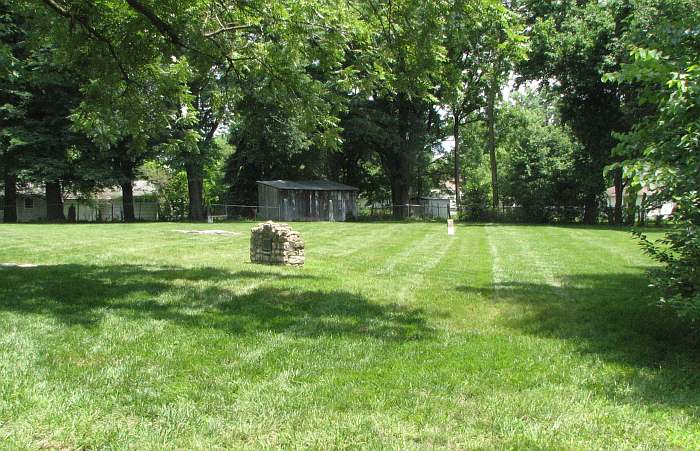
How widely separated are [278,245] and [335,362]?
6527 mm

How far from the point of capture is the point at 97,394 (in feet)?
13.3

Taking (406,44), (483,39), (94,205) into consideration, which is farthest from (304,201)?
(483,39)

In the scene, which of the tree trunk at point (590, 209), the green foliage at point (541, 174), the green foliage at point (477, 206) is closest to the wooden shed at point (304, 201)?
the green foliage at point (477, 206)

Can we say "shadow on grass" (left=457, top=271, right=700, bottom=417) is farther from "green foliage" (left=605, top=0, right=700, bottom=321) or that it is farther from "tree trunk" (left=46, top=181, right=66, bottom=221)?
"tree trunk" (left=46, top=181, right=66, bottom=221)

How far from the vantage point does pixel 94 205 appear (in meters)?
44.8

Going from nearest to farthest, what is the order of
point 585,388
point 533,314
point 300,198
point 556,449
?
point 556,449
point 585,388
point 533,314
point 300,198

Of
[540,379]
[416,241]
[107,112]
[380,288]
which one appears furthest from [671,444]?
[416,241]

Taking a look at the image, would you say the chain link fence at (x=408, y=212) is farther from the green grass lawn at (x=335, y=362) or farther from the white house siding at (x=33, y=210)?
the green grass lawn at (x=335, y=362)

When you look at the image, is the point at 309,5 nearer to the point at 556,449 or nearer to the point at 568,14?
the point at 556,449

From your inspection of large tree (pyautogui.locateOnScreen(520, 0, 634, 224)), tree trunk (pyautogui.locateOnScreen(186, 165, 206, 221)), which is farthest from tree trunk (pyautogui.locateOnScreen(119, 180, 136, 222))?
large tree (pyautogui.locateOnScreen(520, 0, 634, 224))

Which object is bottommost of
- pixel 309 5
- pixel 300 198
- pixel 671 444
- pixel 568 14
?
pixel 671 444

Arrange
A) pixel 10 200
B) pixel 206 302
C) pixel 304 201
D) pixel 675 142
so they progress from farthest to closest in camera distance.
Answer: pixel 304 201
pixel 10 200
pixel 206 302
pixel 675 142

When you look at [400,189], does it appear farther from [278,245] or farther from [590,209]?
[278,245]

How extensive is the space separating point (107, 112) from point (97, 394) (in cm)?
701
